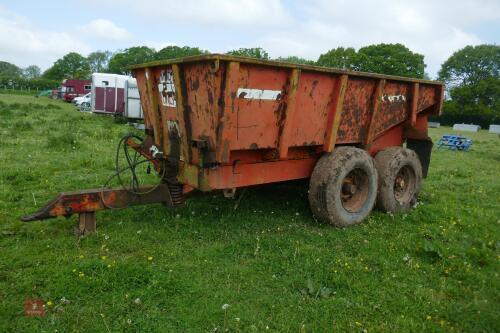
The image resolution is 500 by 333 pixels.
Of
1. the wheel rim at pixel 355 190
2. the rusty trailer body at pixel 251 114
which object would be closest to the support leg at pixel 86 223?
the rusty trailer body at pixel 251 114

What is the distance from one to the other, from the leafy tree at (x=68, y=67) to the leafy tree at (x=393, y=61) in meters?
60.4

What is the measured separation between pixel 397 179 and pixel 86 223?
4.33 meters

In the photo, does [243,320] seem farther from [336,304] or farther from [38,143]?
[38,143]

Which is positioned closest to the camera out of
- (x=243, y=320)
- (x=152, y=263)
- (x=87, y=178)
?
(x=243, y=320)

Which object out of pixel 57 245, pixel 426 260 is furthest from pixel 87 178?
pixel 426 260

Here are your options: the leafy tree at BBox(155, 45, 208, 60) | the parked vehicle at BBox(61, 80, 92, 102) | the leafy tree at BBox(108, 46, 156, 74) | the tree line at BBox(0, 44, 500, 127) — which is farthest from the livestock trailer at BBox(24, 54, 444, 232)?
the leafy tree at BBox(108, 46, 156, 74)

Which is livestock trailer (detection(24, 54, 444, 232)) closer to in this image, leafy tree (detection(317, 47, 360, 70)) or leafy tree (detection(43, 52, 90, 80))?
leafy tree (detection(317, 47, 360, 70))

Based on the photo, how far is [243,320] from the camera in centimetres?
309

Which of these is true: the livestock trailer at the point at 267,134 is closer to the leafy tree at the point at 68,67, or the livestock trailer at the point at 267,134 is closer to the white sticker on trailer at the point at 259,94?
the white sticker on trailer at the point at 259,94

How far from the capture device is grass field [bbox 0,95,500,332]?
10.2ft

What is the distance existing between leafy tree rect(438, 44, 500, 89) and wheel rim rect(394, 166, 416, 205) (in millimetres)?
54191

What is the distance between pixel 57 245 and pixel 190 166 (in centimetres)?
159

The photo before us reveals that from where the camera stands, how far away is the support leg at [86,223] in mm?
4391

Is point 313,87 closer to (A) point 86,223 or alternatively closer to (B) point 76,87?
(A) point 86,223
